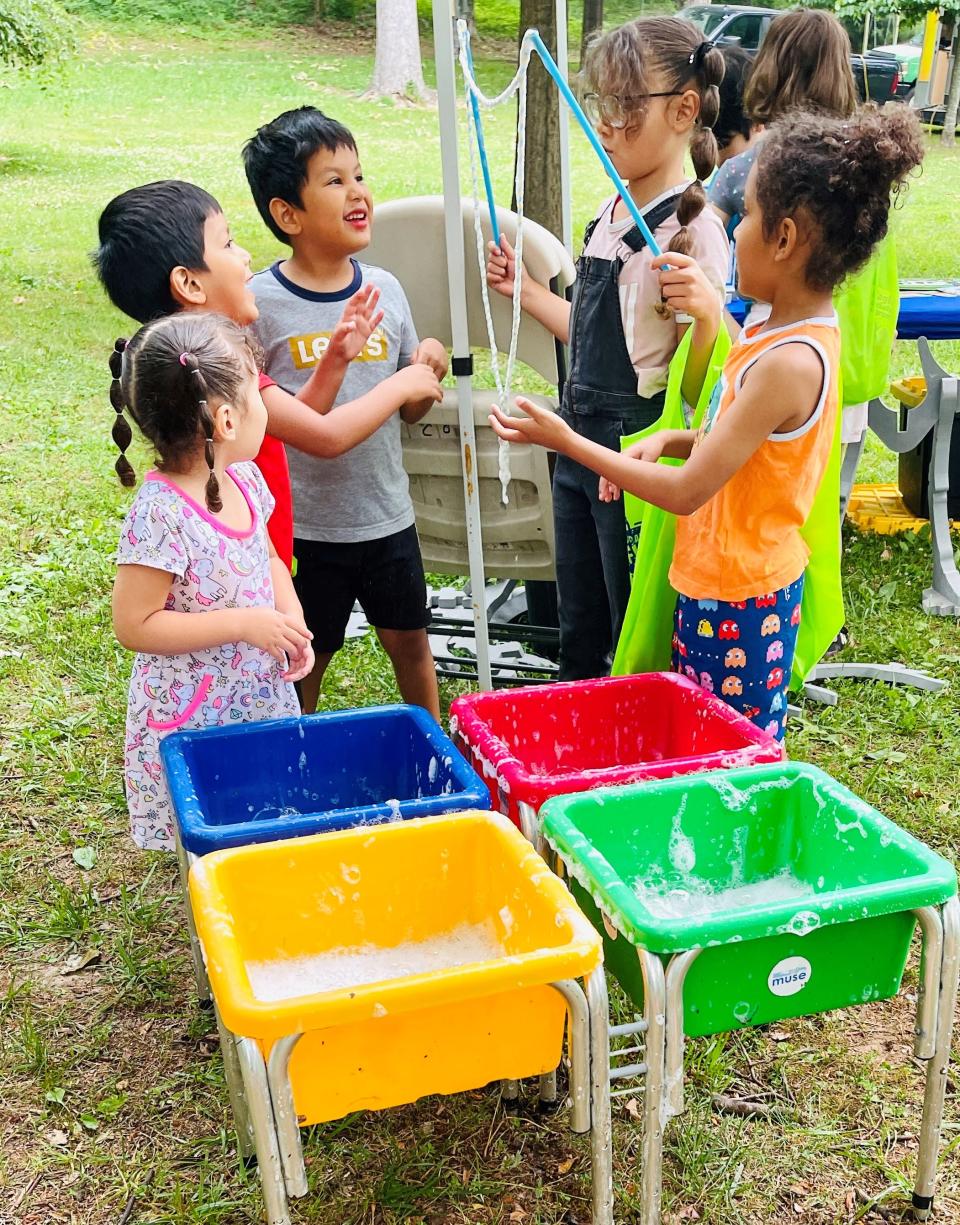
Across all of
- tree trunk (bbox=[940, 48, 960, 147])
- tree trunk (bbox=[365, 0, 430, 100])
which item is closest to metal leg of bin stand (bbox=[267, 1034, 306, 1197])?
tree trunk (bbox=[940, 48, 960, 147])

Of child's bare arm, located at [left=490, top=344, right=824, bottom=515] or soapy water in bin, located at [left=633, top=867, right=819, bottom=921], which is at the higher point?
child's bare arm, located at [left=490, top=344, right=824, bottom=515]

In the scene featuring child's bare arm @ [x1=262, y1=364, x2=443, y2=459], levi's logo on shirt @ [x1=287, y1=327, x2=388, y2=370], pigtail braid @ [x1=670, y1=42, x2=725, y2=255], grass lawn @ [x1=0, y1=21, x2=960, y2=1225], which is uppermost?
pigtail braid @ [x1=670, y1=42, x2=725, y2=255]

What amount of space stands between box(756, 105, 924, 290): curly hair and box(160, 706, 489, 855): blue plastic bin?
3.38ft

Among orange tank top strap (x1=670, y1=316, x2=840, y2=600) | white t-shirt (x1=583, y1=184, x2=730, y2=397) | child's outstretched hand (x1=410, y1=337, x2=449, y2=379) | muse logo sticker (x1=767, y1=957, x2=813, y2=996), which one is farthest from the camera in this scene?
child's outstretched hand (x1=410, y1=337, x2=449, y2=379)

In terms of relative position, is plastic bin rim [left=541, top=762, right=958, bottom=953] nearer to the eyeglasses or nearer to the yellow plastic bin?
the yellow plastic bin

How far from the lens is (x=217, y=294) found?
7.81 feet

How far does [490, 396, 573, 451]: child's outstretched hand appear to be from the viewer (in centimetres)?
219

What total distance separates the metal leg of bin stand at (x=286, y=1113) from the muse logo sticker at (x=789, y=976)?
2.08 ft

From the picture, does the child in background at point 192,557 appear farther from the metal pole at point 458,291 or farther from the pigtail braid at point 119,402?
the metal pole at point 458,291

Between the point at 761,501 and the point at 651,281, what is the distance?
1.87 ft

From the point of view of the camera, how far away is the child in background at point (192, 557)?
2.03 m

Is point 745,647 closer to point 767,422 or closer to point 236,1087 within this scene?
point 767,422

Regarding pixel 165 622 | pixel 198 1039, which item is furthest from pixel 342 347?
pixel 198 1039

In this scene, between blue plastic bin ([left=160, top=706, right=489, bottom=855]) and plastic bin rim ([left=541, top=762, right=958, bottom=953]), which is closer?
plastic bin rim ([left=541, top=762, right=958, bottom=953])
